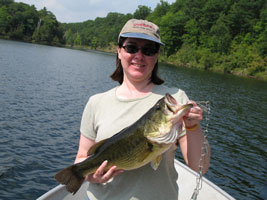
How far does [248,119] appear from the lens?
1942cm

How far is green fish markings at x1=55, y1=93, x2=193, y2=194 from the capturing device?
2.18 meters

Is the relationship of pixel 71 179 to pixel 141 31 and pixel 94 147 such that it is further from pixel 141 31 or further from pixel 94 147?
pixel 141 31

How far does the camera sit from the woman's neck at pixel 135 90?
2.58m

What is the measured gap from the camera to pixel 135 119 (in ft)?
8.07

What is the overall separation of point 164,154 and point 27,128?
1152 cm

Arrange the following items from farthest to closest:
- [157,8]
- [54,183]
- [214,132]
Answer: [157,8] → [214,132] → [54,183]

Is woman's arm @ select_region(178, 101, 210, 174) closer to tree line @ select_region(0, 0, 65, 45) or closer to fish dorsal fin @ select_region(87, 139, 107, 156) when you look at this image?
fish dorsal fin @ select_region(87, 139, 107, 156)

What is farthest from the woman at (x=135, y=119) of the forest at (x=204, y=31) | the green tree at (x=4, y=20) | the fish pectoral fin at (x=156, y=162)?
the green tree at (x=4, y=20)

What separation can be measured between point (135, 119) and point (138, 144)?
0.26 m

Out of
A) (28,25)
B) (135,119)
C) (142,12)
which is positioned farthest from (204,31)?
(135,119)

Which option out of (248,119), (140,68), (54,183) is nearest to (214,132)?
(248,119)

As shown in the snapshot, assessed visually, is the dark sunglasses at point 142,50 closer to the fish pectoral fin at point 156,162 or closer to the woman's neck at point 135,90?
the woman's neck at point 135,90

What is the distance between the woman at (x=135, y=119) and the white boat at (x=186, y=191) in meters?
2.53

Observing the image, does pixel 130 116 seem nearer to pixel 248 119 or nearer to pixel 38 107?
pixel 38 107
